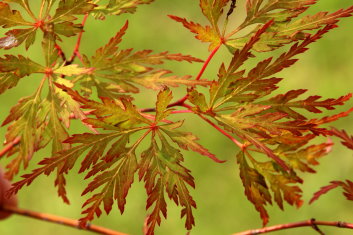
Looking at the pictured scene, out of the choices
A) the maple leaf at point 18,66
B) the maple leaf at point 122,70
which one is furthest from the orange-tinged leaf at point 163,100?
the maple leaf at point 18,66

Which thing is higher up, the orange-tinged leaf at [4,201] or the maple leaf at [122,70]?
the maple leaf at [122,70]

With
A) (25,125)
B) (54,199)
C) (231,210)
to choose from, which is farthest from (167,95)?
(54,199)

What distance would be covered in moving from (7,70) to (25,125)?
0.10 metres

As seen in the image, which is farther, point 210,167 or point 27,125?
point 210,167

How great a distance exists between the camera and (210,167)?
3.13 metres

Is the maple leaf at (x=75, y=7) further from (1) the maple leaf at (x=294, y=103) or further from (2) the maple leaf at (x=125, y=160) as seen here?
(1) the maple leaf at (x=294, y=103)

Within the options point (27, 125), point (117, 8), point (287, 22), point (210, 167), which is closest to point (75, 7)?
point (117, 8)

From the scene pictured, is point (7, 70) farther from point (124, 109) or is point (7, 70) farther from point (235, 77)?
point (235, 77)

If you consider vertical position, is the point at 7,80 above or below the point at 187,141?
above

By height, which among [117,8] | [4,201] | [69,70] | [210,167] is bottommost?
[4,201]

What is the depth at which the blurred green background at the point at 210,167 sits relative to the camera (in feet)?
9.49

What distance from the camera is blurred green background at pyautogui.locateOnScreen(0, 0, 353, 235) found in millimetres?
2893

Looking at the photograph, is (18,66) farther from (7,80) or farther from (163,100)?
(163,100)

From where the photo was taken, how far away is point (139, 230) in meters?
2.96
